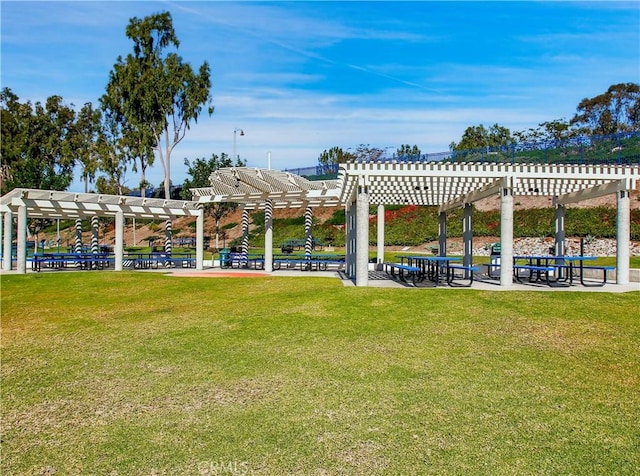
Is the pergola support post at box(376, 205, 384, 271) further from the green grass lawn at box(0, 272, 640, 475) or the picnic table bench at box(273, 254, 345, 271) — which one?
the green grass lawn at box(0, 272, 640, 475)

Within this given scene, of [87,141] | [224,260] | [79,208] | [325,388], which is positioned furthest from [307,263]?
[87,141]

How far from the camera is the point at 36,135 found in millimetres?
45531

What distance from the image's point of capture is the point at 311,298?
33.9 ft

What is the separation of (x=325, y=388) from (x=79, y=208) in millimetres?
16942

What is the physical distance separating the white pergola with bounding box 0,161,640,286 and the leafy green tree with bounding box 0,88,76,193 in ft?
85.7

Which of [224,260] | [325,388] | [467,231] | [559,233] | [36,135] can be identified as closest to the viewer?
[325,388]

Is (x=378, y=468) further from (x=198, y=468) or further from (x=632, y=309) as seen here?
(x=632, y=309)

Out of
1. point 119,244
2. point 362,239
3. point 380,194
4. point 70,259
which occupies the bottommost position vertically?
point 70,259

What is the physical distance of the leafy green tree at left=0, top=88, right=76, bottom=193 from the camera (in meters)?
43.0

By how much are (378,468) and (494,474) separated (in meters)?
0.85

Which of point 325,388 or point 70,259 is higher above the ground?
point 70,259

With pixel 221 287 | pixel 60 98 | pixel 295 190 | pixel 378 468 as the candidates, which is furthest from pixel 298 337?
pixel 60 98

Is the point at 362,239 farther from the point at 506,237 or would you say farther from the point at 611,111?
the point at 611,111
